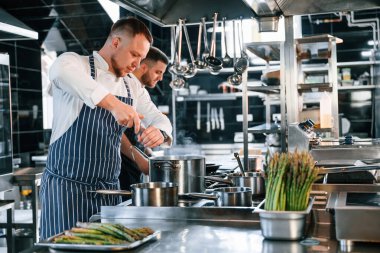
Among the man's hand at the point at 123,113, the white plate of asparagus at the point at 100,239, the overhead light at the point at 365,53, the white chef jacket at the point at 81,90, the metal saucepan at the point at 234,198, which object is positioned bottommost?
the white plate of asparagus at the point at 100,239

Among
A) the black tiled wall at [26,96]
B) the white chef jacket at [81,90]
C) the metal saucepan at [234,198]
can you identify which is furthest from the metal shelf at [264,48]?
the black tiled wall at [26,96]

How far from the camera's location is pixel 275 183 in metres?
1.74

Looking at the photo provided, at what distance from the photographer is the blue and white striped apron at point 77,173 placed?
255cm

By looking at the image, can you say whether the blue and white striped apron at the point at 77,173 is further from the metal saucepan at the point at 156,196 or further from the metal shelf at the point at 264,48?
the metal shelf at the point at 264,48

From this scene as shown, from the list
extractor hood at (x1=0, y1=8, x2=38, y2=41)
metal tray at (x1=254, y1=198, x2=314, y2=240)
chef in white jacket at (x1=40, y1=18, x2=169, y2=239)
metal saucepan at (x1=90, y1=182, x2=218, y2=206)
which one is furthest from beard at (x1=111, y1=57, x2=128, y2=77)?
extractor hood at (x1=0, y1=8, x2=38, y2=41)

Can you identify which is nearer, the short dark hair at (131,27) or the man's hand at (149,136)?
the man's hand at (149,136)

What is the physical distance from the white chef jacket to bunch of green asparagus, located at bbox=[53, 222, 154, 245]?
0.64 metres

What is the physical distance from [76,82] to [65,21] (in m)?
5.83

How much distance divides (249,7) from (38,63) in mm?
5611

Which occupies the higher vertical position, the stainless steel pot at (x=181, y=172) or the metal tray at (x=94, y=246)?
the stainless steel pot at (x=181, y=172)

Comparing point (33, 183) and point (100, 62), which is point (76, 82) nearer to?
point (100, 62)

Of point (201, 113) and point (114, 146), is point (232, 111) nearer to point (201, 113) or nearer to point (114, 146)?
point (201, 113)

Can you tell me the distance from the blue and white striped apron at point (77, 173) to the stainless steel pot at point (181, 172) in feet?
1.13

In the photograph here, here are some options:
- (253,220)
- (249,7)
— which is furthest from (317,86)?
(253,220)
